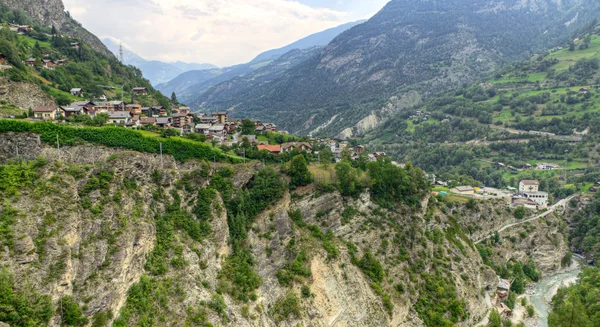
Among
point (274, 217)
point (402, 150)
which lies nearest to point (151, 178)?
point (274, 217)

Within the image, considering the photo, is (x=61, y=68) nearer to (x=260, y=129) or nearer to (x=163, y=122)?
(x=163, y=122)

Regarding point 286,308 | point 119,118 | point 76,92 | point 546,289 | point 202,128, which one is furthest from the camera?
point 546,289

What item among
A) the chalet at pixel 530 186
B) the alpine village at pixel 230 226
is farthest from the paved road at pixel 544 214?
the chalet at pixel 530 186

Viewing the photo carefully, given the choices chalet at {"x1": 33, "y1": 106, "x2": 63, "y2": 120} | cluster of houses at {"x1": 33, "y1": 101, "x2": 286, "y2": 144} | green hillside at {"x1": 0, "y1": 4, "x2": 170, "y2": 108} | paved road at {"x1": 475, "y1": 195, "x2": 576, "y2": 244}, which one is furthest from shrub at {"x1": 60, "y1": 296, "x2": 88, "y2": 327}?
paved road at {"x1": 475, "y1": 195, "x2": 576, "y2": 244}

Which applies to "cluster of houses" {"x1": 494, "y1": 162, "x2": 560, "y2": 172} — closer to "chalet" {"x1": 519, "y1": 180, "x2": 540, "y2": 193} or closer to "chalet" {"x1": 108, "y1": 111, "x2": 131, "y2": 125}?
"chalet" {"x1": 519, "y1": 180, "x2": 540, "y2": 193}

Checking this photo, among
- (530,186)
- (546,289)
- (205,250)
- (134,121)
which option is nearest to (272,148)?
(134,121)

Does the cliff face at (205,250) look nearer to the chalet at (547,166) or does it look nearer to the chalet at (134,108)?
the chalet at (134,108)

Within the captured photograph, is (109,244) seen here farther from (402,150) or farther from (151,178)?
(402,150)
